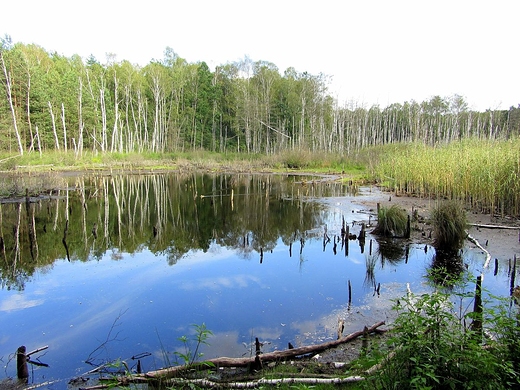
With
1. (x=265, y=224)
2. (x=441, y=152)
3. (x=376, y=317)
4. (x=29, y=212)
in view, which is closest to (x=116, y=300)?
(x=376, y=317)

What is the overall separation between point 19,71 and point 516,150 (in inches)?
1756

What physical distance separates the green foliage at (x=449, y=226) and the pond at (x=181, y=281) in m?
0.41

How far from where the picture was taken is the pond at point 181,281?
563 cm

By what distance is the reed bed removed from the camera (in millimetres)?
12320

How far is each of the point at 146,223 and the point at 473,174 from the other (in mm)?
12875

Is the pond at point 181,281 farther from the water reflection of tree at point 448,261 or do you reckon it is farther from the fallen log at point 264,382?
the fallen log at point 264,382

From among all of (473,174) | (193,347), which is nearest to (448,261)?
(473,174)

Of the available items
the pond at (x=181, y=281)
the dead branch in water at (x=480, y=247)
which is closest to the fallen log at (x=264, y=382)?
the pond at (x=181, y=281)

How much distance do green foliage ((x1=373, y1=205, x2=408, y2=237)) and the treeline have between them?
32.8 m

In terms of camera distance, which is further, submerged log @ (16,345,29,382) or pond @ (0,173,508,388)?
pond @ (0,173,508,388)

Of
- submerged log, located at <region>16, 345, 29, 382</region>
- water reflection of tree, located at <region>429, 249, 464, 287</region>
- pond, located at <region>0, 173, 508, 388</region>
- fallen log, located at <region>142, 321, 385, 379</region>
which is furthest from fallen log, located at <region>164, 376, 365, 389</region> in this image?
water reflection of tree, located at <region>429, 249, 464, 287</region>

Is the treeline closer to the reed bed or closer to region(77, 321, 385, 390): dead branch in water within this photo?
the reed bed

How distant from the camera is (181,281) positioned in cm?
843

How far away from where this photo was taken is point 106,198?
20.0 m
